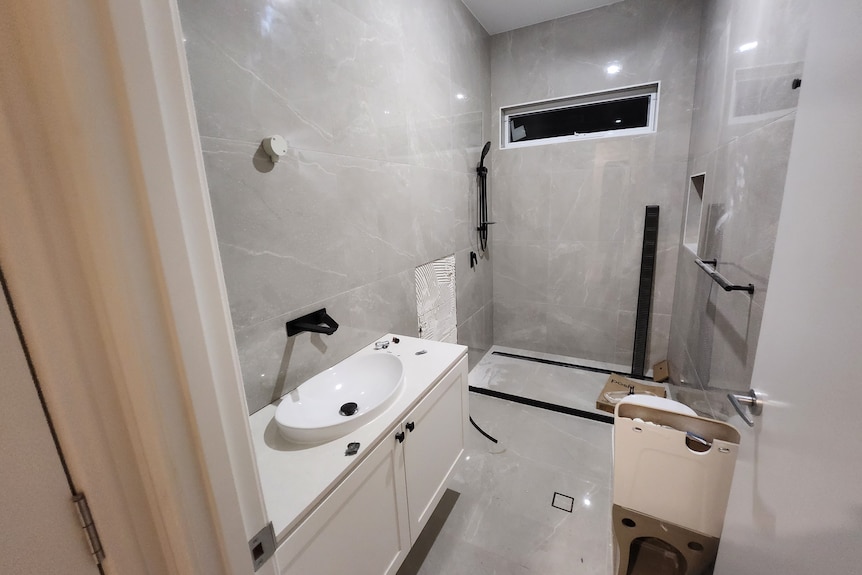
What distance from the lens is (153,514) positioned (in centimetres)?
44

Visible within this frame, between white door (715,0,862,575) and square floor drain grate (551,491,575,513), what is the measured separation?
3.30 ft

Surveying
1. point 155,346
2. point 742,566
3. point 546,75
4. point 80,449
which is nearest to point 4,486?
point 80,449

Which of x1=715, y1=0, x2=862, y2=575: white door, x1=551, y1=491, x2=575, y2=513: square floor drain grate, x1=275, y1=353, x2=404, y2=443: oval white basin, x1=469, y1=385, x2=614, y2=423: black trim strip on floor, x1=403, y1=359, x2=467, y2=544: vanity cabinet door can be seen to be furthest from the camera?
x1=469, y1=385, x2=614, y2=423: black trim strip on floor

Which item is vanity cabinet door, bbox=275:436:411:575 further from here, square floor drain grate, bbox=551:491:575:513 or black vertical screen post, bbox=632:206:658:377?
black vertical screen post, bbox=632:206:658:377

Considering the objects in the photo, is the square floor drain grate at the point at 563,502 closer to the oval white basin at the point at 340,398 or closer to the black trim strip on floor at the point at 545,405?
the black trim strip on floor at the point at 545,405

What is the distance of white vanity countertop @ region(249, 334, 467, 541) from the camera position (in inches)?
32.6

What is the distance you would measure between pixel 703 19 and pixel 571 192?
1297mm

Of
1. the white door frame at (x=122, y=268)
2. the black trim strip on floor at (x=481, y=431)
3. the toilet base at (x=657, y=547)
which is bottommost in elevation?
the black trim strip on floor at (x=481, y=431)

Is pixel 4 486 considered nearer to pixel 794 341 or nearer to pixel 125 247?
pixel 125 247

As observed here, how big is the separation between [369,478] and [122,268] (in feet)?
3.05

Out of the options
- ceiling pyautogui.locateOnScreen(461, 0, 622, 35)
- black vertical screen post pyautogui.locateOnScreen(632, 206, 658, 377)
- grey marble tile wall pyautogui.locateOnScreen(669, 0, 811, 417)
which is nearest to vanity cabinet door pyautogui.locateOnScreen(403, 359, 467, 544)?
grey marble tile wall pyautogui.locateOnScreen(669, 0, 811, 417)

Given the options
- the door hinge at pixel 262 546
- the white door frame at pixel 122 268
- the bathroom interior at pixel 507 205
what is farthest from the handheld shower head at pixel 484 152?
the door hinge at pixel 262 546

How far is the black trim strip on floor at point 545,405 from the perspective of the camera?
7.66 ft

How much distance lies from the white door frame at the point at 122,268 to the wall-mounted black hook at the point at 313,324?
0.80m
